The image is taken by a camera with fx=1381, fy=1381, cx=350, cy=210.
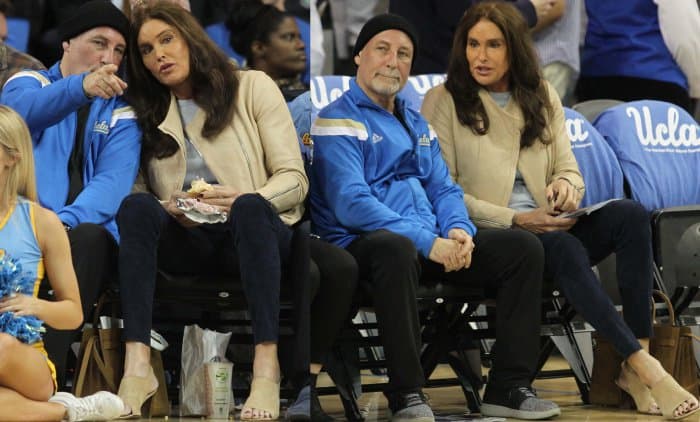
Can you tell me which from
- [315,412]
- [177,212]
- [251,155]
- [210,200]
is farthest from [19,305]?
[251,155]

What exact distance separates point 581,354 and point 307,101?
1499mm

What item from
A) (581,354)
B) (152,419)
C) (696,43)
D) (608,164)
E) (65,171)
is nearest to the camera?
(152,419)

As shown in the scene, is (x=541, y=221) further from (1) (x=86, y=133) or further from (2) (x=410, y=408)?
(1) (x=86, y=133)

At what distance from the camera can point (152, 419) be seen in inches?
188

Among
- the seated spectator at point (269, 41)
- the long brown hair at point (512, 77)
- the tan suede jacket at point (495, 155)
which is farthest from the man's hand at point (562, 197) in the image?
the seated spectator at point (269, 41)

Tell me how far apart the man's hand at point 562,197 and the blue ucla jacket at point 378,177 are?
357mm

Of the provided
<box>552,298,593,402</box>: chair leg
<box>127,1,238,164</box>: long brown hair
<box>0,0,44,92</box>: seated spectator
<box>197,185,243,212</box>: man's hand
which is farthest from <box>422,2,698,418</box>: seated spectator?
<box>0,0,44,92</box>: seated spectator

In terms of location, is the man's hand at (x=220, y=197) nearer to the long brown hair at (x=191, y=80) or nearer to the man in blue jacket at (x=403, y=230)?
the long brown hair at (x=191, y=80)

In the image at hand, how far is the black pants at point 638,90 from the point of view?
7137mm

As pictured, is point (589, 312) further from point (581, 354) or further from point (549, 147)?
point (549, 147)

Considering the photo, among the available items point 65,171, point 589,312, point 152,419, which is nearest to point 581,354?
point 589,312

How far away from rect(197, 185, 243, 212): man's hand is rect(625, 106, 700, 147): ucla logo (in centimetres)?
213

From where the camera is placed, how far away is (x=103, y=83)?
4.91 meters

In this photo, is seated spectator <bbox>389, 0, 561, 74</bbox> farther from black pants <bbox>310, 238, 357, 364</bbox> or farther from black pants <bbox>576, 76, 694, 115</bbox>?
black pants <bbox>310, 238, 357, 364</bbox>
